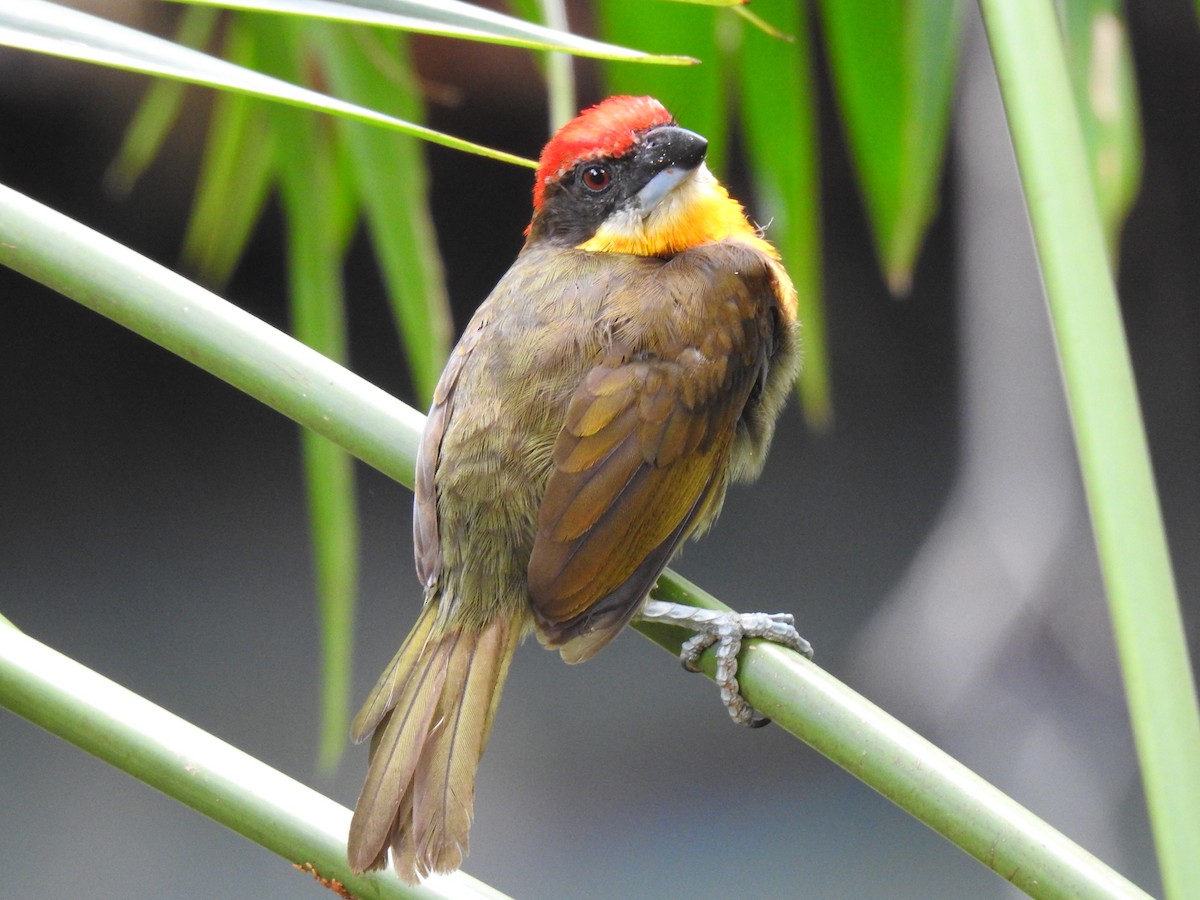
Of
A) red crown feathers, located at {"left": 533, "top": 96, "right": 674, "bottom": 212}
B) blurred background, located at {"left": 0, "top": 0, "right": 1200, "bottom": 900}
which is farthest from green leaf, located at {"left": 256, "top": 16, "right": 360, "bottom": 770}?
blurred background, located at {"left": 0, "top": 0, "right": 1200, "bottom": 900}

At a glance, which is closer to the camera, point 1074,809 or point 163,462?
point 1074,809

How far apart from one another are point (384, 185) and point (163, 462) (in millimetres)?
2223

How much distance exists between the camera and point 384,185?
1284 mm

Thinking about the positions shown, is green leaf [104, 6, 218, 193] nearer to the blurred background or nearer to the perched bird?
the blurred background

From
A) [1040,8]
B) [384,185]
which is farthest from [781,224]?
[1040,8]

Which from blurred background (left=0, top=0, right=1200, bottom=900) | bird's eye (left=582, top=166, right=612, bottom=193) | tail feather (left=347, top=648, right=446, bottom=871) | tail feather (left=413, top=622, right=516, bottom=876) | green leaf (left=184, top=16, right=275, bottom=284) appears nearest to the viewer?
tail feather (left=347, top=648, right=446, bottom=871)

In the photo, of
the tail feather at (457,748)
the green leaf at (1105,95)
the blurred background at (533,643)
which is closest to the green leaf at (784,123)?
the green leaf at (1105,95)

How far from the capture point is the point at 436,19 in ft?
1.90

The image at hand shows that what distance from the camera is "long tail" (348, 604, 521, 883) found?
35.9 inches

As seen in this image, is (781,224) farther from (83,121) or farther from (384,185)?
(83,121)

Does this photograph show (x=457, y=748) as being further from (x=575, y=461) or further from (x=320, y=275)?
(x=320, y=275)

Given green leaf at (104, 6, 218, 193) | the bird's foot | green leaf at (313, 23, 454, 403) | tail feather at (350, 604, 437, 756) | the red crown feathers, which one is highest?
green leaf at (104, 6, 218, 193)

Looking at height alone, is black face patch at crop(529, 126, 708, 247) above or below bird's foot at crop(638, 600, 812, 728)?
above

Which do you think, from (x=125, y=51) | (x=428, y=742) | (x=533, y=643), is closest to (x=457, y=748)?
(x=428, y=742)
